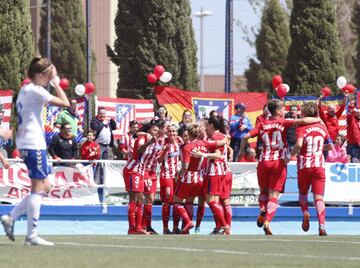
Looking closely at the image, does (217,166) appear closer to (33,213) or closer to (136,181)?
(136,181)

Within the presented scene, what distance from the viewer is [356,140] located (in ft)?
88.1

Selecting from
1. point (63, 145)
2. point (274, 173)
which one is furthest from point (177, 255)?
point (63, 145)

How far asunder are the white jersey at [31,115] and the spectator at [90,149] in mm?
13149

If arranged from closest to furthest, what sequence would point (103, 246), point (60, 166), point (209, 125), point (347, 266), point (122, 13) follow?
point (347, 266), point (103, 246), point (209, 125), point (60, 166), point (122, 13)

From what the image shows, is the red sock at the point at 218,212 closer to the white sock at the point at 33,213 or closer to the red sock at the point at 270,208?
the red sock at the point at 270,208

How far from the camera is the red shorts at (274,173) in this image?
62.0ft

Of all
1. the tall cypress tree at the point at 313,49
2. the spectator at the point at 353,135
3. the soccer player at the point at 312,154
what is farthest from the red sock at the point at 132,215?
the tall cypress tree at the point at 313,49

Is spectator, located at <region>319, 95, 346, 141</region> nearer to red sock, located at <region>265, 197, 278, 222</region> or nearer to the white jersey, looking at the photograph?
red sock, located at <region>265, 197, 278, 222</region>


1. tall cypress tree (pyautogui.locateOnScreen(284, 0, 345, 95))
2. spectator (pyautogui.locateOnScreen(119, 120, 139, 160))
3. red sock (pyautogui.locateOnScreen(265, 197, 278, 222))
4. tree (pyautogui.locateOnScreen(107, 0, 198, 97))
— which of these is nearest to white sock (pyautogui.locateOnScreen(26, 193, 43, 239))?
red sock (pyautogui.locateOnScreen(265, 197, 278, 222))

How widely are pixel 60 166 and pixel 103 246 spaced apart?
456 inches

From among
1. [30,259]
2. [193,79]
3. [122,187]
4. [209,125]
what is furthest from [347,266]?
[193,79]

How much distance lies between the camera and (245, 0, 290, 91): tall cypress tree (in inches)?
2149

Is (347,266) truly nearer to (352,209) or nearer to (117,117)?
(352,209)

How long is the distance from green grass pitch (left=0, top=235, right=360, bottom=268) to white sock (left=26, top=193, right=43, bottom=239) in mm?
187
